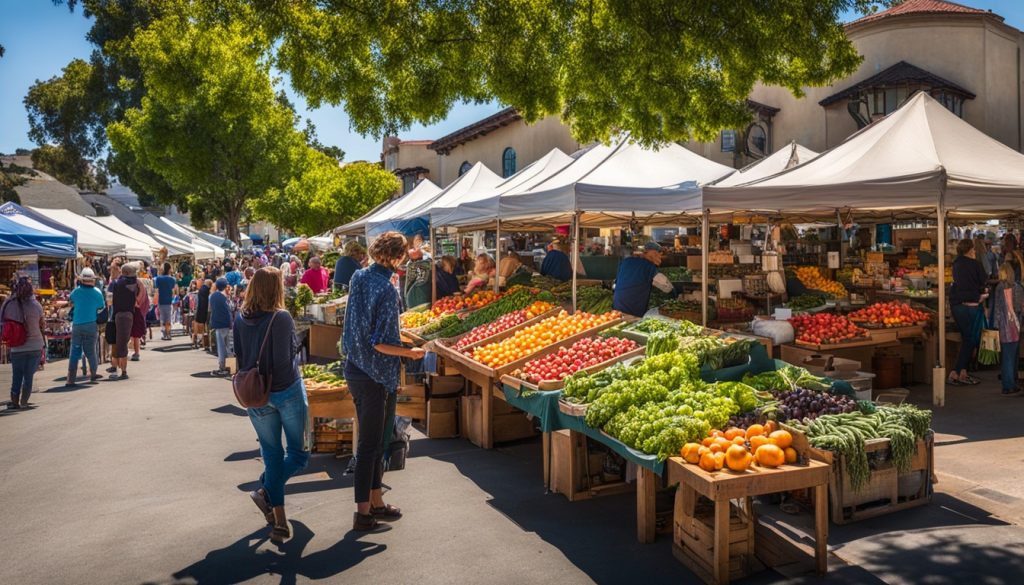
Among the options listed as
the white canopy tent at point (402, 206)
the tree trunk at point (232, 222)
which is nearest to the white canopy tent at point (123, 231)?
the white canopy tent at point (402, 206)

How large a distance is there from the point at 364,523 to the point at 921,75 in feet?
84.7

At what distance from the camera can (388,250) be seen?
5.30 meters

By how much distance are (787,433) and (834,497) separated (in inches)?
38.0

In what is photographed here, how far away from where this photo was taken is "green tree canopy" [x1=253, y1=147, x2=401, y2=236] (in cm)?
3741

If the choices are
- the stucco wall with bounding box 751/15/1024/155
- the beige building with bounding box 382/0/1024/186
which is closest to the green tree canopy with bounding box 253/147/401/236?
the beige building with bounding box 382/0/1024/186

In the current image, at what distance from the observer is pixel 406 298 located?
13.1m

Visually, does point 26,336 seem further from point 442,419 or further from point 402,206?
point 402,206

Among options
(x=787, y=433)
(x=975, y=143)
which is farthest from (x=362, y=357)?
(x=975, y=143)

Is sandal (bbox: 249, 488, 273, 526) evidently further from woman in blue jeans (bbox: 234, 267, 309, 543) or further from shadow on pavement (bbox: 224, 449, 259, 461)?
shadow on pavement (bbox: 224, 449, 259, 461)

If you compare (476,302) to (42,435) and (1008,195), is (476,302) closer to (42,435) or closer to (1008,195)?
(42,435)

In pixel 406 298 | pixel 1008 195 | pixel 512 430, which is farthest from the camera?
pixel 406 298

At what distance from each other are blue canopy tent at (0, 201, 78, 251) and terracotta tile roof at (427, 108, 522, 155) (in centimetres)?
1854

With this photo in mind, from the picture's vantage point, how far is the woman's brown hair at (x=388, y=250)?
5.27 meters

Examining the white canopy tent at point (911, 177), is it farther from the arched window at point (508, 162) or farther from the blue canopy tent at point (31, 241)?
the arched window at point (508, 162)
